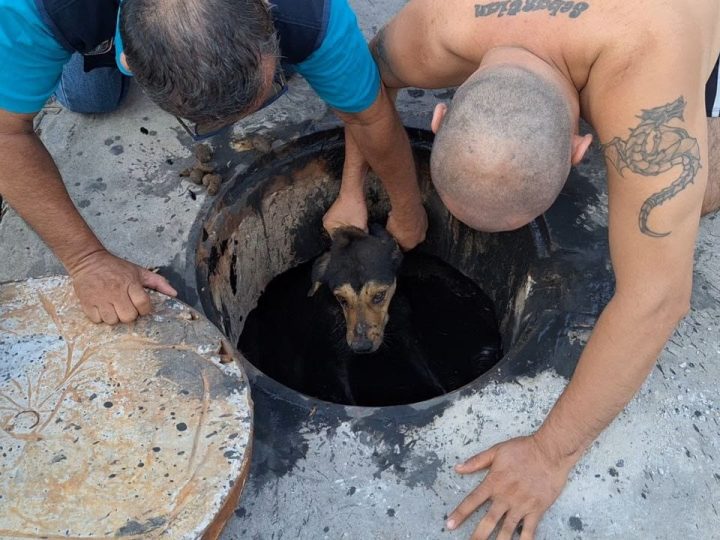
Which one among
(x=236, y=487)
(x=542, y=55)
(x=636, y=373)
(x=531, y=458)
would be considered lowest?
(x=531, y=458)

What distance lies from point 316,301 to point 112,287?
147 centimetres

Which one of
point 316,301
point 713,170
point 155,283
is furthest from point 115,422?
point 713,170

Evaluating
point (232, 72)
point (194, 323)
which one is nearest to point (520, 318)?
point (194, 323)

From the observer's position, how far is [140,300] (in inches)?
79.8

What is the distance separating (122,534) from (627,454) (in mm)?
1395

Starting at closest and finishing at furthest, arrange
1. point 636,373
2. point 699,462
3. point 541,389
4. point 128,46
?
point 128,46, point 636,373, point 699,462, point 541,389

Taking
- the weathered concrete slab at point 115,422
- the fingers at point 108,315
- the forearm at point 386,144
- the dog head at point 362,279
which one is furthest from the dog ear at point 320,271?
the fingers at point 108,315

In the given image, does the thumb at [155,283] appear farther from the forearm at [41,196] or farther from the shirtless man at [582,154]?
the shirtless man at [582,154]

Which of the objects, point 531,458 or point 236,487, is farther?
point 531,458

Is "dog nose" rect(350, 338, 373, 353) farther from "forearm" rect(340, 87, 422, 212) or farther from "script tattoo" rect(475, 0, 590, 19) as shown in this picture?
"script tattoo" rect(475, 0, 590, 19)

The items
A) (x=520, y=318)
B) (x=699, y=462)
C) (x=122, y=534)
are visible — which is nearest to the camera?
(x=122, y=534)

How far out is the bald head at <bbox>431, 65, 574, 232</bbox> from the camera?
1634mm

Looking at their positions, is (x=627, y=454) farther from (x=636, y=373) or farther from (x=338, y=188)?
(x=338, y=188)

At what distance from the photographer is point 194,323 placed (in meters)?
2.00
